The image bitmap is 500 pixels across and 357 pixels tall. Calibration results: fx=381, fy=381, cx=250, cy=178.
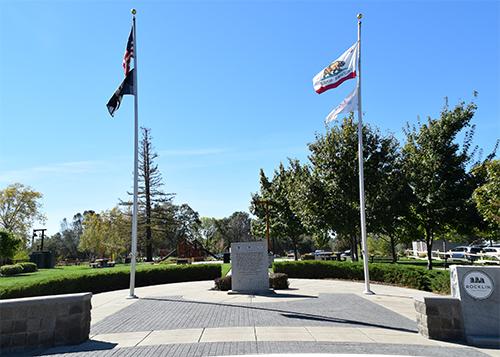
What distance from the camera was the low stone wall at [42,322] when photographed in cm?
709

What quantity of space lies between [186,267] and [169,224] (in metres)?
28.2

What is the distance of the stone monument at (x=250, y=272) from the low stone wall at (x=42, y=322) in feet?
26.3

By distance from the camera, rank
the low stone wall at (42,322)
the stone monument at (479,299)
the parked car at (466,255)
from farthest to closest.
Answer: the parked car at (466,255)
the stone monument at (479,299)
the low stone wall at (42,322)

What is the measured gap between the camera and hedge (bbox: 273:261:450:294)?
1453 centimetres

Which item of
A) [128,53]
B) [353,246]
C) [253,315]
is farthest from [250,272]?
[353,246]

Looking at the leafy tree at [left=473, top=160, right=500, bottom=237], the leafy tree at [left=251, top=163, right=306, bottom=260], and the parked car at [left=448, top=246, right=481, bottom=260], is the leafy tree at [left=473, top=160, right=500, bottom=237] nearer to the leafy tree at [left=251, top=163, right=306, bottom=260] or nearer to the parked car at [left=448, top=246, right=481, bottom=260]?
the parked car at [left=448, top=246, right=481, bottom=260]

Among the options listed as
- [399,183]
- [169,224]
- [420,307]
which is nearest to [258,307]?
[420,307]

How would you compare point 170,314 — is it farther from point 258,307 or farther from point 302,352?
point 302,352

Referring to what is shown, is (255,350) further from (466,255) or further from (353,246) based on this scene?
(466,255)

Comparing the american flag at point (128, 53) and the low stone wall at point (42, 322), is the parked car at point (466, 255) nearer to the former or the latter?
the american flag at point (128, 53)

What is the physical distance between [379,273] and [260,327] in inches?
458

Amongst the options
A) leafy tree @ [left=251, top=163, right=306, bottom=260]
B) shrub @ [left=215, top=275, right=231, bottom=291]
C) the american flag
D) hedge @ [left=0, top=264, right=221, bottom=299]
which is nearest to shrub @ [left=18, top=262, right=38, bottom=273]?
hedge @ [left=0, top=264, right=221, bottom=299]

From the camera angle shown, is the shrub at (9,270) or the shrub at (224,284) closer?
the shrub at (224,284)

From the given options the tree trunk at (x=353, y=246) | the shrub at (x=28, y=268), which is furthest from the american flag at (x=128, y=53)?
the shrub at (x=28, y=268)
